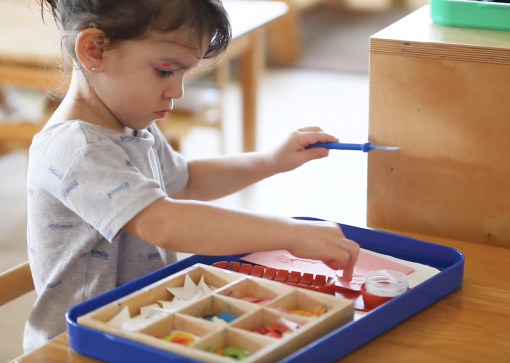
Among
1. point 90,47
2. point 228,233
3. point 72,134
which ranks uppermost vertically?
point 90,47

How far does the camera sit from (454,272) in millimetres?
768

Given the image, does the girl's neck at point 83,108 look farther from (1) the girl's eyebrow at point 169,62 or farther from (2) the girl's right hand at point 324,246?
(2) the girl's right hand at point 324,246

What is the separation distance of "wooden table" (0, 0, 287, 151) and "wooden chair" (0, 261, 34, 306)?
0.82m

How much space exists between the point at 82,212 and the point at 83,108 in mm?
183

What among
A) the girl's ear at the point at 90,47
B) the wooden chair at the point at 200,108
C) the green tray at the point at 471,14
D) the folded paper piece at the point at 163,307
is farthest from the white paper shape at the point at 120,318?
the wooden chair at the point at 200,108

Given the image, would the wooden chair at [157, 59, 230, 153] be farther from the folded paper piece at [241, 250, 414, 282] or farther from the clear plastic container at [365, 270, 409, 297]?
the clear plastic container at [365, 270, 409, 297]

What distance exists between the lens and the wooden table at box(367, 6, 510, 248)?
87cm

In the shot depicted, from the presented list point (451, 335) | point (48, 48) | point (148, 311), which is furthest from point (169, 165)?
point (48, 48)

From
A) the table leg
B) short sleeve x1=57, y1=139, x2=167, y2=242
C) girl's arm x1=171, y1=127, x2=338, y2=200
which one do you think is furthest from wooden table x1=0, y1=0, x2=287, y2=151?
short sleeve x1=57, y1=139, x2=167, y2=242

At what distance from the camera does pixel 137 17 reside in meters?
0.79

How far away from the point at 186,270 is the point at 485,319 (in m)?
0.33

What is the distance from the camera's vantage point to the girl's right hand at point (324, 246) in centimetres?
75

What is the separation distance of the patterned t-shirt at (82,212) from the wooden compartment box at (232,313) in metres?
0.10

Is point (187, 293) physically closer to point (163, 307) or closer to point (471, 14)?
point (163, 307)
